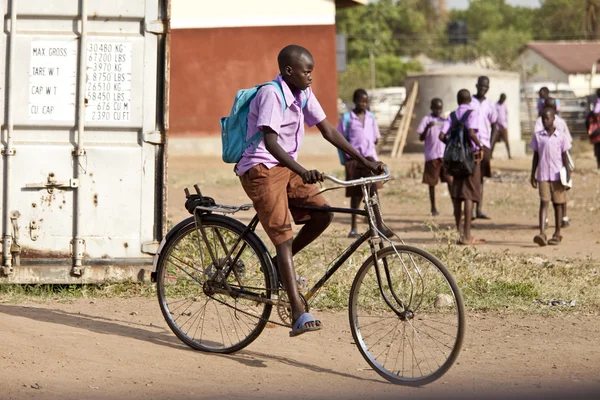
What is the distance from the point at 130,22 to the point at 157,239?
1.57 metres

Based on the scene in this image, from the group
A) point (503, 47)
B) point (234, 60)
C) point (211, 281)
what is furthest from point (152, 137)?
point (503, 47)

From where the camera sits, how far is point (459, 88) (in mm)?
23969

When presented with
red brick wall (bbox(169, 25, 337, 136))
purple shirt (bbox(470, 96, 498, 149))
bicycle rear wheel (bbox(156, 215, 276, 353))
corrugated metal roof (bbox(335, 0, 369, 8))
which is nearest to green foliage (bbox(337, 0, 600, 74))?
corrugated metal roof (bbox(335, 0, 369, 8))

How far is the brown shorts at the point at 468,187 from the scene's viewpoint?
36.8 feet

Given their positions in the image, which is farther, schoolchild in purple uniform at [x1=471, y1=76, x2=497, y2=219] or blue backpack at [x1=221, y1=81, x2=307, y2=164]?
schoolchild in purple uniform at [x1=471, y1=76, x2=497, y2=219]

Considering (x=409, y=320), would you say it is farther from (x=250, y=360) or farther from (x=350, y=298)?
(x=250, y=360)

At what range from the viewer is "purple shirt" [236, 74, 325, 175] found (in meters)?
5.59

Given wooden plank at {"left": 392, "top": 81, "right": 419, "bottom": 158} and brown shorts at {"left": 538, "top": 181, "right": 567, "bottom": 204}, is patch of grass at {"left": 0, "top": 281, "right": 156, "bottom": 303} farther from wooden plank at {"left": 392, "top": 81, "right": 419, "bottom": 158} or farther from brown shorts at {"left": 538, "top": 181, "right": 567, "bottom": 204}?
wooden plank at {"left": 392, "top": 81, "right": 419, "bottom": 158}

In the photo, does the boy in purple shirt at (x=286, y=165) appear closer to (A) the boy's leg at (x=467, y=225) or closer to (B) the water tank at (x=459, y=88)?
(A) the boy's leg at (x=467, y=225)

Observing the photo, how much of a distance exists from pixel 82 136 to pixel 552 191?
581cm

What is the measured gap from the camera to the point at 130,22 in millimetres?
7582

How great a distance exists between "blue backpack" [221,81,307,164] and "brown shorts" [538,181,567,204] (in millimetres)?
6038

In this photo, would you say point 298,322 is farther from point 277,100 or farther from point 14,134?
point 14,134

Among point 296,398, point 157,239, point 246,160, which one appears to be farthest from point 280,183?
point 157,239
